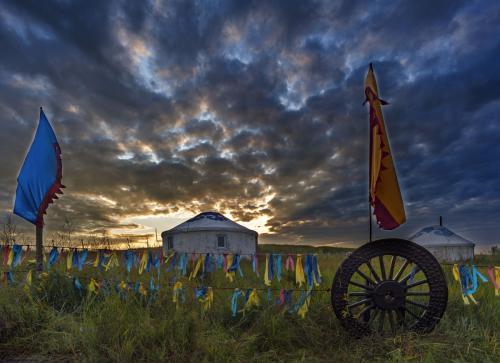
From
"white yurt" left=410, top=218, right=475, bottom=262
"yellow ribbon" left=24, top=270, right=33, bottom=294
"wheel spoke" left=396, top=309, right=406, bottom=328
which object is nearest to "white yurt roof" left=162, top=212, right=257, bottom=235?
"white yurt" left=410, top=218, right=475, bottom=262

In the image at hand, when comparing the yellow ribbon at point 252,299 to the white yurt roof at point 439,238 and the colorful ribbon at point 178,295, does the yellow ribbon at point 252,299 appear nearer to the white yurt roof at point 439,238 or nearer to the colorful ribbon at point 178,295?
the colorful ribbon at point 178,295

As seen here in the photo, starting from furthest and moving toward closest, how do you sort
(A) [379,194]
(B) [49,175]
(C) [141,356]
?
1. (B) [49,175]
2. (A) [379,194]
3. (C) [141,356]

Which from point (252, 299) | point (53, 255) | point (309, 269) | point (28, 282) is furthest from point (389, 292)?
point (28, 282)

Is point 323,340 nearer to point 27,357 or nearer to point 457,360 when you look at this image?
point 457,360

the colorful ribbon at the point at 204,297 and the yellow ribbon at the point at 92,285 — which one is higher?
the yellow ribbon at the point at 92,285

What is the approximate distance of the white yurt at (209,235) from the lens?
21516mm

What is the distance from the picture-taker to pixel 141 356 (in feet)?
14.7

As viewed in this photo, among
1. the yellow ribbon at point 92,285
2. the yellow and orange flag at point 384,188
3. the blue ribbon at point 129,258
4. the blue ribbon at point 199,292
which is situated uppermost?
the yellow and orange flag at point 384,188

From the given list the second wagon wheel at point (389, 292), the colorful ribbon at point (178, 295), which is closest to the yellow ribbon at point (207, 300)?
the colorful ribbon at point (178, 295)

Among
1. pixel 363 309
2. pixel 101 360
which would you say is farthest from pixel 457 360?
pixel 101 360

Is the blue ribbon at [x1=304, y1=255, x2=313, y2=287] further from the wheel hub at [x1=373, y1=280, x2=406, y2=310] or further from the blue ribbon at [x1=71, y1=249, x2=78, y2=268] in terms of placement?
the blue ribbon at [x1=71, y1=249, x2=78, y2=268]

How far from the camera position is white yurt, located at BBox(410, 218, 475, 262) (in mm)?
24828

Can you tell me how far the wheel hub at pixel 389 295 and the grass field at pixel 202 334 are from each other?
398mm

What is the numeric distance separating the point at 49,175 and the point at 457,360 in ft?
21.3
